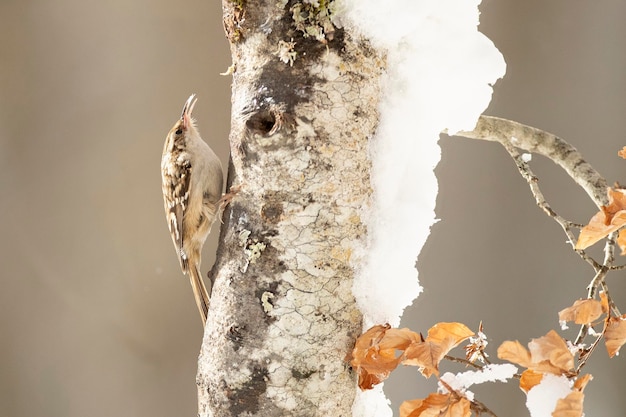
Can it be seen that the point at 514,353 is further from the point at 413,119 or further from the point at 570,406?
the point at 413,119

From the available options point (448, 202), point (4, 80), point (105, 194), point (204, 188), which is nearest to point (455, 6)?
point (204, 188)

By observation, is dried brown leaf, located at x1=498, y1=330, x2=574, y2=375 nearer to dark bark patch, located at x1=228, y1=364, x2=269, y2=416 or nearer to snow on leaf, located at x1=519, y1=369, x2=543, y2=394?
snow on leaf, located at x1=519, y1=369, x2=543, y2=394

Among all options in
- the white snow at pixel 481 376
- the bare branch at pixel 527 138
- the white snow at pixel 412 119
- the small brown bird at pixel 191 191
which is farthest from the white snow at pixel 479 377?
the small brown bird at pixel 191 191

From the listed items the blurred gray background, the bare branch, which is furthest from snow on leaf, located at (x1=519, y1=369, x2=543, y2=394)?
the blurred gray background

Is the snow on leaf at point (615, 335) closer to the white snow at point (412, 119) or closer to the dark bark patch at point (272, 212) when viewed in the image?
the white snow at point (412, 119)

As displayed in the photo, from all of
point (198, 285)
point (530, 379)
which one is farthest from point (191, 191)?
point (530, 379)
